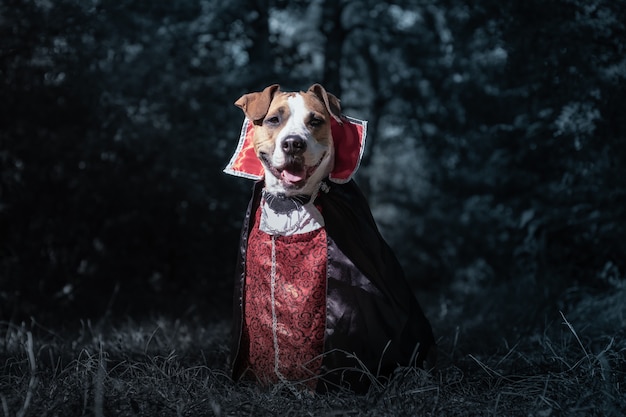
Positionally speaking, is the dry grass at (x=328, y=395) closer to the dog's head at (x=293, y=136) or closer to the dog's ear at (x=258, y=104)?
the dog's head at (x=293, y=136)

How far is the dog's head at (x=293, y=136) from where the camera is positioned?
8.52 ft

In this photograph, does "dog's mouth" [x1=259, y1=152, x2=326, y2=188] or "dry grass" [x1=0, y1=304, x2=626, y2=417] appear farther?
"dog's mouth" [x1=259, y1=152, x2=326, y2=188]

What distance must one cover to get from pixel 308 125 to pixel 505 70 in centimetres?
230

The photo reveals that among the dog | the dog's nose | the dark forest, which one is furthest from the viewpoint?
the dark forest

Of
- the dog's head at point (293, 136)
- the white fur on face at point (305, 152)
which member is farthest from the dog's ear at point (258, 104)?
the white fur on face at point (305, 152)

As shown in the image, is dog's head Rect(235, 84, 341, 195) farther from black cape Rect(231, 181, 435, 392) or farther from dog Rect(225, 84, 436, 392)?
black cape Rect(231, 181, 435, 392)

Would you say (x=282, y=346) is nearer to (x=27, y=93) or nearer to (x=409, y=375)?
(x=409, y=375)

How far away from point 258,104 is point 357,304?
1010 millimetres

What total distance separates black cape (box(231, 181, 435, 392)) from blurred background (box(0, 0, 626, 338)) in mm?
1428

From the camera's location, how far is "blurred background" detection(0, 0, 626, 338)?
4.02m

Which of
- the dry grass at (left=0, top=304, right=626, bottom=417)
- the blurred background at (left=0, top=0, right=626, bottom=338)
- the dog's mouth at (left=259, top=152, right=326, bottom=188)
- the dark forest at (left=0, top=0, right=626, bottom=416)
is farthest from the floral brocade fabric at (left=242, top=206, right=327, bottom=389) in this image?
the blurred background at (left=0, top=0, right=626, bottom=338)

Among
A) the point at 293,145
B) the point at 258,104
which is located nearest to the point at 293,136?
the point at 293,145

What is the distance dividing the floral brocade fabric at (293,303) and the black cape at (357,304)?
47 mm

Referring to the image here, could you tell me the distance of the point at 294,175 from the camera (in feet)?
8.63
